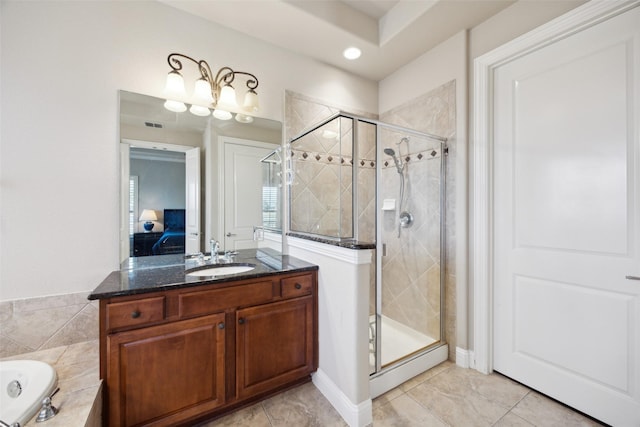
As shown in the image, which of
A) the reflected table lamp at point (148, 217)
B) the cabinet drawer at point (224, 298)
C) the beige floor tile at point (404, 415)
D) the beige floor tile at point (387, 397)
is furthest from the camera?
the reflected table lamp at point (148, 217)

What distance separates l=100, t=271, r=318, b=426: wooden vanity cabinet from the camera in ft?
4.05

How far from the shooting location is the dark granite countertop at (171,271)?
1278mm

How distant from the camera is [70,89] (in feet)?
5.07

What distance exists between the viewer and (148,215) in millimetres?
1754

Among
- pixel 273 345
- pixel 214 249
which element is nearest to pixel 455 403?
pixel 273 345

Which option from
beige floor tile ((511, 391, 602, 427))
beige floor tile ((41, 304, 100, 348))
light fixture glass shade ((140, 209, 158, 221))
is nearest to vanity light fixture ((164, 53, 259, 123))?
light fixture glass shade ((140, 209, 158, 221))

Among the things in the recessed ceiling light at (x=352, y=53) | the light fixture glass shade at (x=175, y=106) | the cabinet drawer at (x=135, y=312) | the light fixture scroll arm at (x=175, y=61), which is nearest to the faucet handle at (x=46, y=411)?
the cabinet drawer at (x=135, y=312)

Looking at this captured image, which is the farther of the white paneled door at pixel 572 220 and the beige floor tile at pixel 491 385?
the beige floor tile at pixel 491 385

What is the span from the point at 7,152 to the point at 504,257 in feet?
10.2

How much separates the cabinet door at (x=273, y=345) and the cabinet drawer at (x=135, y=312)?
41cm

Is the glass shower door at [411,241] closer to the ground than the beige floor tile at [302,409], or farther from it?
farther from it

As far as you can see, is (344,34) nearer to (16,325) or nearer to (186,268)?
(186,268)

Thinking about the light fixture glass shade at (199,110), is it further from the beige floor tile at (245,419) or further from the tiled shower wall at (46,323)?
the beige floor tile at (245,419)

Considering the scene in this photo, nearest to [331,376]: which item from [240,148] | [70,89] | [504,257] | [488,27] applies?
[504,257]
